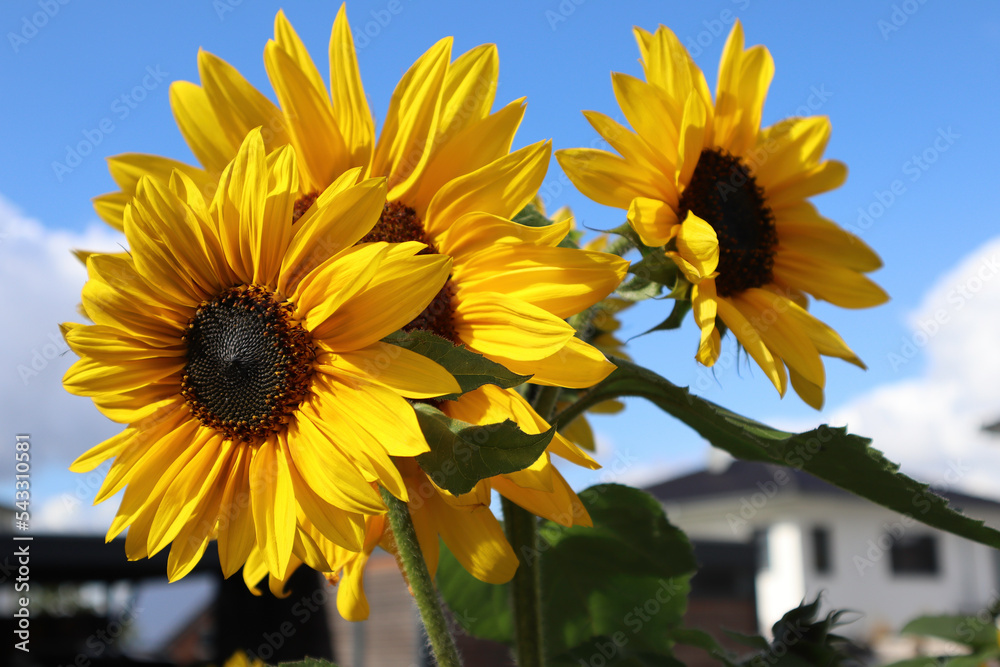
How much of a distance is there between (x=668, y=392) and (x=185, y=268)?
61 cm

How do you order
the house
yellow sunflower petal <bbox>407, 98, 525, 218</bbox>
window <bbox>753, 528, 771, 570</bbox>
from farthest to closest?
the house < window <bbox>753, 528, 771, 570</bbox> < yellow sunflower petal <bbox>407, 98, 525, 218</bbox>

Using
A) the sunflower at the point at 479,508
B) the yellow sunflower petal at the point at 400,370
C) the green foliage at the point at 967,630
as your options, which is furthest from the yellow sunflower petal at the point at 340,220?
the green foliage at the point at 967,630

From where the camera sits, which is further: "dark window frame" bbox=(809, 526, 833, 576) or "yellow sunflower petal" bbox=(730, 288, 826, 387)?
"dark window frame" bbox=(809, 526, 833, 576)

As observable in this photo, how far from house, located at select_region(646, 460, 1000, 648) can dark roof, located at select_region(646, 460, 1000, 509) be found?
52 mm

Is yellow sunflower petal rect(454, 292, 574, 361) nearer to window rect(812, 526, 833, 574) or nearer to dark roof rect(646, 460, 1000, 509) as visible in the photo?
dark roof rect(646, 460, 1000, 509)

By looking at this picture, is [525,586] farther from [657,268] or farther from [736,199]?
[736,199]

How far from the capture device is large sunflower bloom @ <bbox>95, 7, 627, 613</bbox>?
2.88 feet

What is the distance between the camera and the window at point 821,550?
21.5m

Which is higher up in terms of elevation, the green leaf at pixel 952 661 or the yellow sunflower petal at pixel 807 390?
the yellow sunflower petal at pixel 807 390

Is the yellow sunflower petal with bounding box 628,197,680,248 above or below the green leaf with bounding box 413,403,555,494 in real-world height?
above

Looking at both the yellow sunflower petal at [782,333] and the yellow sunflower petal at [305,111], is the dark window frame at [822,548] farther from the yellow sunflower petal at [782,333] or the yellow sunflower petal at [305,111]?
the yellow sunflower petal at [305,111]

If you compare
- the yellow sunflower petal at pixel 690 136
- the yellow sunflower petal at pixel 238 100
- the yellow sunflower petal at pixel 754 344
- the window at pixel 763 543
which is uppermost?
the yellow sunflower petal at pixel 238 100

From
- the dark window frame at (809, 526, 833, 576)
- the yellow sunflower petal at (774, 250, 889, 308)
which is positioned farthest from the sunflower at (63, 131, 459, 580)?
the dark window frame at (809, 526, 833, 576)

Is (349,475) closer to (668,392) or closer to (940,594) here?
(668,392)
